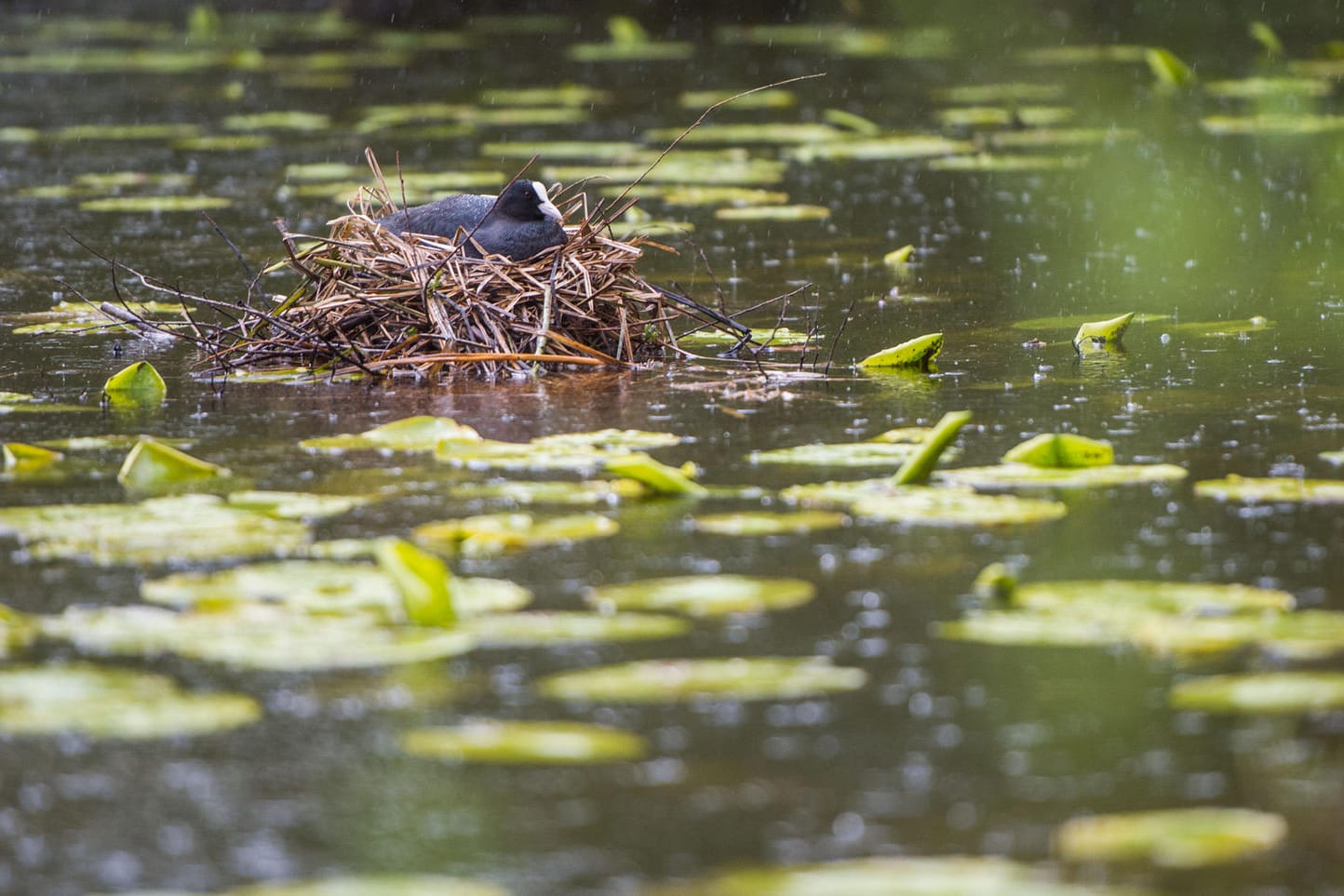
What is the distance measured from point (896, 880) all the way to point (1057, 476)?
7.14 ft

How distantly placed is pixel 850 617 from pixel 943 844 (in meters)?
0.97

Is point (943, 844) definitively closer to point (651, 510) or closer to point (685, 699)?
point (685, 699)

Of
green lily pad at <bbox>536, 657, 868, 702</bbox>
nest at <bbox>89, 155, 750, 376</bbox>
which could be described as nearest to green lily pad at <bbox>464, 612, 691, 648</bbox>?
green lily pad at <bbox>536, 657, 868, 702</bbox>

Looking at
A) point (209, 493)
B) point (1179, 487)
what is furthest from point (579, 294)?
point (1179, 487)

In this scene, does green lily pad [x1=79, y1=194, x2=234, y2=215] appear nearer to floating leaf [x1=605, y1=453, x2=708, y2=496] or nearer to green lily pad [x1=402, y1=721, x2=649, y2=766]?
floating leaf [x1=605, y1=453, x2=708, y2=496]

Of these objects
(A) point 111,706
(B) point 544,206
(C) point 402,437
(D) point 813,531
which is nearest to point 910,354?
(B) point 544,206

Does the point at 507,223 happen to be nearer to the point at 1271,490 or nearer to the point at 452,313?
the point at 452,313

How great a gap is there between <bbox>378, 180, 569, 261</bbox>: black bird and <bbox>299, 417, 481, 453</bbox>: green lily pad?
1340 mm

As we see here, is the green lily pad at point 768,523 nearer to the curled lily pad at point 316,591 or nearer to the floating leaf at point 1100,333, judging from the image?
the curled lily pad at point 316,591

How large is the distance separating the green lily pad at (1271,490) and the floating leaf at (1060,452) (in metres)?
0.25

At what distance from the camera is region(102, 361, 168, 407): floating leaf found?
5.85 meters

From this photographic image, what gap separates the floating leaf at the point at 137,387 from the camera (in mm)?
5852

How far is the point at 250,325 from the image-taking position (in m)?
6.48

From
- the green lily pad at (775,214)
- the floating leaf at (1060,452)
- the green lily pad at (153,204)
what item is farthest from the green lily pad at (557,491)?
the green lily pad at (153,204)
